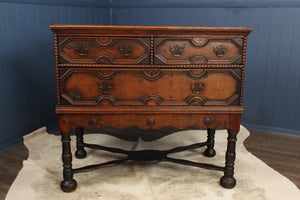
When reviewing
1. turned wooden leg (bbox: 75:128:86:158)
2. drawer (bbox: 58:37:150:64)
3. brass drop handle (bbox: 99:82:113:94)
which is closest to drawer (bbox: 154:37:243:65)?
drawer (bbox: 58:37:150:64)

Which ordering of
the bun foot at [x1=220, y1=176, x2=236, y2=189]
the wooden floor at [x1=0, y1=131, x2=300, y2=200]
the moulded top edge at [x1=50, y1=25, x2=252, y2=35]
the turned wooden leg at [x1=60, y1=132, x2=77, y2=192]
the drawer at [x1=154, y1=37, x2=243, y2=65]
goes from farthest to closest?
the wooden floor at [x1=0, y1=131, x2=300, y2=200] → the bun foot at [x1=220, y1=176, x2=236, y2=189] → the turned wooden leg at [x1=60, y1=132, x2=77, y2=192] → the drawer at [x1=154, y1=37, x2=243, y2=65] → the moulded top edge at [x1=50, y1=25, x2=252, y2=35]

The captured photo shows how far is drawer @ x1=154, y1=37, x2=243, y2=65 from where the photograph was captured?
224cm

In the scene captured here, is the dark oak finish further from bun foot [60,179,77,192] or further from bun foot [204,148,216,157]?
bun foot [204,148,216,157]

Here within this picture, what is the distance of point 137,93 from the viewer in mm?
2303

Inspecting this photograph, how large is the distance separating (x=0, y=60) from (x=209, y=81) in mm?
2334

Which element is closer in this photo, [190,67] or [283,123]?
[190,67]

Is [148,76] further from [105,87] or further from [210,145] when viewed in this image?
[210,145]

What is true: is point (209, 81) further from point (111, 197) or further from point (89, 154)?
point (89, 154)

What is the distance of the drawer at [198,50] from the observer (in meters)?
2.24

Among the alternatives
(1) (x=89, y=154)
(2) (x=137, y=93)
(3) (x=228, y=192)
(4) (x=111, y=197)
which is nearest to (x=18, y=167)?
(1) (x=89, y=154)

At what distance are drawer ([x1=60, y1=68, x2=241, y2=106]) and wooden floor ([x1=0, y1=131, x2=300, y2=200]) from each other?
3.48 ft

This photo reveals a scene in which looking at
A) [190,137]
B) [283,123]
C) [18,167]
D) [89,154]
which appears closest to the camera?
[18,167]

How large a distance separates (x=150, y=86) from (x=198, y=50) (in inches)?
18.4

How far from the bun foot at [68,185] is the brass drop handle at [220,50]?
1590 mm
